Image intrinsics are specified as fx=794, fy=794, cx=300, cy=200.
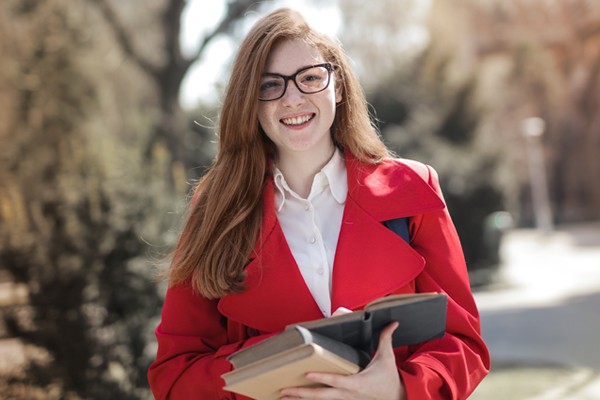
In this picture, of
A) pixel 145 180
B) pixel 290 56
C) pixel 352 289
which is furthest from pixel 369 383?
pixel 145 180

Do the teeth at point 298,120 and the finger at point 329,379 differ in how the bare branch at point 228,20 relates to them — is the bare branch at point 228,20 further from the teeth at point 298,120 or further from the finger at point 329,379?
the finger at point 329,379

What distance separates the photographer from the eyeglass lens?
2229 millimetres

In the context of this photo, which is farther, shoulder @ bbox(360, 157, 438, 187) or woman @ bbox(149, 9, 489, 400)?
shoulder @ bbox(360, 157, 438, 187)

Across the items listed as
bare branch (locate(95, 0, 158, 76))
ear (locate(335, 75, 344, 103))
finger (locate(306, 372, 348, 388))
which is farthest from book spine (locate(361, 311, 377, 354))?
bare branch (locate(95, 0, 158, 76))

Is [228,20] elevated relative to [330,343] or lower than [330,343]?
elevated

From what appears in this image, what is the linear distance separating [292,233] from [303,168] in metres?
0.20

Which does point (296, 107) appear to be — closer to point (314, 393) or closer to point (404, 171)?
point (404, 171)

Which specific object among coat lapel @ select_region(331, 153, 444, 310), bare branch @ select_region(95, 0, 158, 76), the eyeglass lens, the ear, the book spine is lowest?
the book spine

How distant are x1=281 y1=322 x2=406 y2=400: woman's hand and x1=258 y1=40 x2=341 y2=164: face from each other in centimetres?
63

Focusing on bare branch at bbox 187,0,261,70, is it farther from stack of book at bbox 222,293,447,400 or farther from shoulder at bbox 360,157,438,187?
stack of book at bbox 222,293,447,400

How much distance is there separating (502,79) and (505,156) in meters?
26.4

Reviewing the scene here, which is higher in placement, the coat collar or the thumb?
the coat collar

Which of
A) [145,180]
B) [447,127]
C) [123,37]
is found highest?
[123,37]

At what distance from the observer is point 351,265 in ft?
7.20
